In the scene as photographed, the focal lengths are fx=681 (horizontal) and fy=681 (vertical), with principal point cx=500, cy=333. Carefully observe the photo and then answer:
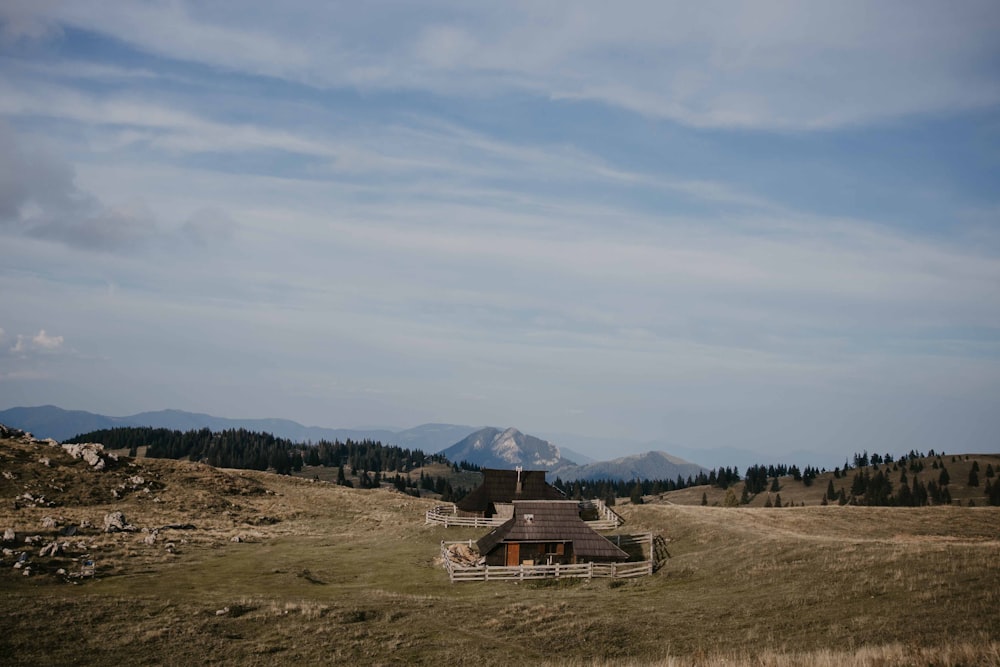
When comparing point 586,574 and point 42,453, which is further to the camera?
point 42,453

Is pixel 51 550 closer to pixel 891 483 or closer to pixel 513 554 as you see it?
pixel 513 554

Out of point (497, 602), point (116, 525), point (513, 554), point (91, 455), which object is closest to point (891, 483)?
point (513, 554)

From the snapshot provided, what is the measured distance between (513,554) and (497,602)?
1379cm

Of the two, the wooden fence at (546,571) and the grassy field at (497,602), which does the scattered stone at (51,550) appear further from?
the wooden fence at (546,571)

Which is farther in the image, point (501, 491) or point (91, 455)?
point (91, 455)

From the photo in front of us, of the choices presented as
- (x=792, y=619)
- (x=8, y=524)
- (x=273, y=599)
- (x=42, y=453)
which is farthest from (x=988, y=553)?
(x=42, y=453)

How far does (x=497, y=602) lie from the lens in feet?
120

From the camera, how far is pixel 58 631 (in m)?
27.1

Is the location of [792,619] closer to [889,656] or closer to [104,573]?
[889,656]

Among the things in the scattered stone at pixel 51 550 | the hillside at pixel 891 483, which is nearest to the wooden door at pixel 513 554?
the scattered stone at pixel 51 550

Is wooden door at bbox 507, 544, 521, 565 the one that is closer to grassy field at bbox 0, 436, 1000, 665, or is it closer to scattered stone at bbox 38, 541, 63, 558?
grassy field at bbox 0, 436, 1000, 665

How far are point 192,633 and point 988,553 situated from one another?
121 ft

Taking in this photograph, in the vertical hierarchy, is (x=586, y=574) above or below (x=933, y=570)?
below

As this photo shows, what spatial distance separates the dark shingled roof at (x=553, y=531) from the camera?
4934cm
